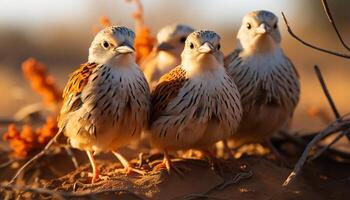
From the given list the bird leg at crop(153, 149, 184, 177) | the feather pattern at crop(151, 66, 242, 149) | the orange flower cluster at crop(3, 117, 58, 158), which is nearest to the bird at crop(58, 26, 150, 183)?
the feather pattern at crop(151, 66, 242, 149)

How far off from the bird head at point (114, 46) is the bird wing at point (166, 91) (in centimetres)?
38

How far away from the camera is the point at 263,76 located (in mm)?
5977

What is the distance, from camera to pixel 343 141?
28.2ft

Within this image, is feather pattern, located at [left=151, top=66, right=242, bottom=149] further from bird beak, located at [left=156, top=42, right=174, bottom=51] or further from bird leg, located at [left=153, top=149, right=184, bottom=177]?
bird beak, located at [left=156, top=42, right=174, bottom=51]

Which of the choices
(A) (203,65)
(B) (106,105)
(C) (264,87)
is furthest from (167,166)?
(C) (264,87)

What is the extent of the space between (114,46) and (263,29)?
139cm

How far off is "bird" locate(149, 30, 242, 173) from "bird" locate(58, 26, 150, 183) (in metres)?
0.19

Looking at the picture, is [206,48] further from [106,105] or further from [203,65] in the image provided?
[106,105]

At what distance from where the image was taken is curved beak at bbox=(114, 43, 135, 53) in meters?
5.04

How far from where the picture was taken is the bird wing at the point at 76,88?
522cm

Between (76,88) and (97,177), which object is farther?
(97,177)

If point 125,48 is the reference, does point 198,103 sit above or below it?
below

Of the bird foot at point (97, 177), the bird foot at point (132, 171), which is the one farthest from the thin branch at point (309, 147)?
the bird foot at point (97, 177)

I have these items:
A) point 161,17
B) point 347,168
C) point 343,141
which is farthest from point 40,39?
point 347,168
